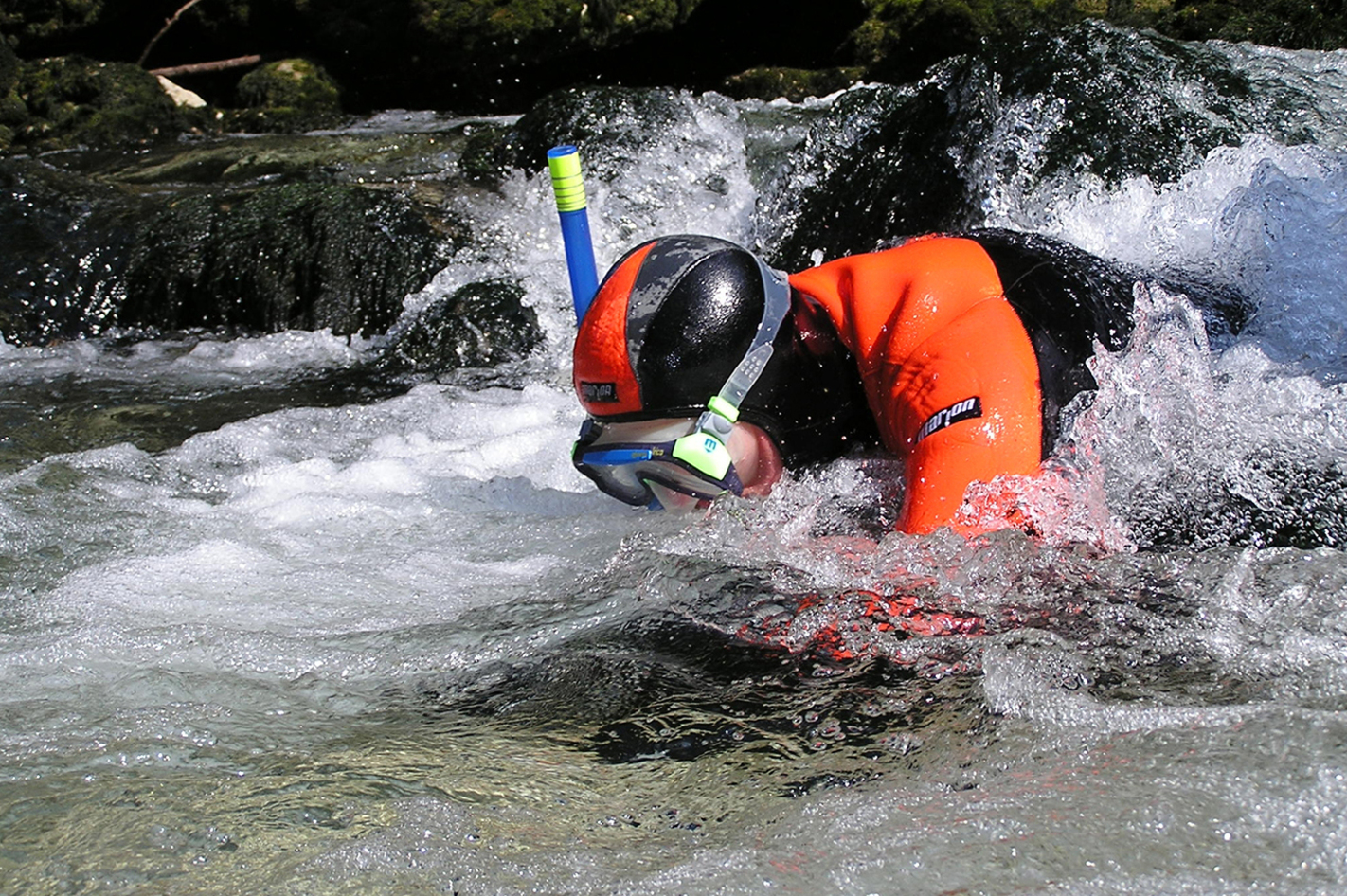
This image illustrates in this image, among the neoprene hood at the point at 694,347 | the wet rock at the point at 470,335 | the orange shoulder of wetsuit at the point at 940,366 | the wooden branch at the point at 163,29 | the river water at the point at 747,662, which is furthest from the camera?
the wooden branch at the point at 163,29

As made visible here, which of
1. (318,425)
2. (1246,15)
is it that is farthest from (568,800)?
(1246,15)

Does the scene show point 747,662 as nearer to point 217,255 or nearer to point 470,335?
Answer: point 470,335

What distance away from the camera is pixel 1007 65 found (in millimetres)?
5727

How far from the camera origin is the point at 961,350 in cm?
261

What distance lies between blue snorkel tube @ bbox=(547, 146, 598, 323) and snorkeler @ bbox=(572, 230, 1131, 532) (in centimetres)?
139

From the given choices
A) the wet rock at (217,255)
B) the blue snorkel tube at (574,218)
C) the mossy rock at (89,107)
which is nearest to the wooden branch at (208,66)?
the mossy rock at (89,107)

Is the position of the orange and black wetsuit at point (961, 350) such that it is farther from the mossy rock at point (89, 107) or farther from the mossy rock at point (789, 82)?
the mossy rock at point (89, 107)

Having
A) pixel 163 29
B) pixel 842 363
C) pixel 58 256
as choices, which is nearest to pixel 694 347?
pixel 842 363

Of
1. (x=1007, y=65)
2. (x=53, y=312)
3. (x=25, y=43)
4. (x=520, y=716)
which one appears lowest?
(x=520, y=716)

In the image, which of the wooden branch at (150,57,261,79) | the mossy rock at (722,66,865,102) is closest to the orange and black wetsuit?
the mossy rock at (722,66,865,102)

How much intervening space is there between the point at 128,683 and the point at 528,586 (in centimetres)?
102

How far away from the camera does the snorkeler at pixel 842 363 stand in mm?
2553

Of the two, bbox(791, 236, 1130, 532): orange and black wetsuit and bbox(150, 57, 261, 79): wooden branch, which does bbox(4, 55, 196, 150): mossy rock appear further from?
bbox(791, 236, 1130, 532): orange and black wetsuit

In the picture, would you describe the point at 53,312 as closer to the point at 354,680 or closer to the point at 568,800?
the point at 354,680
